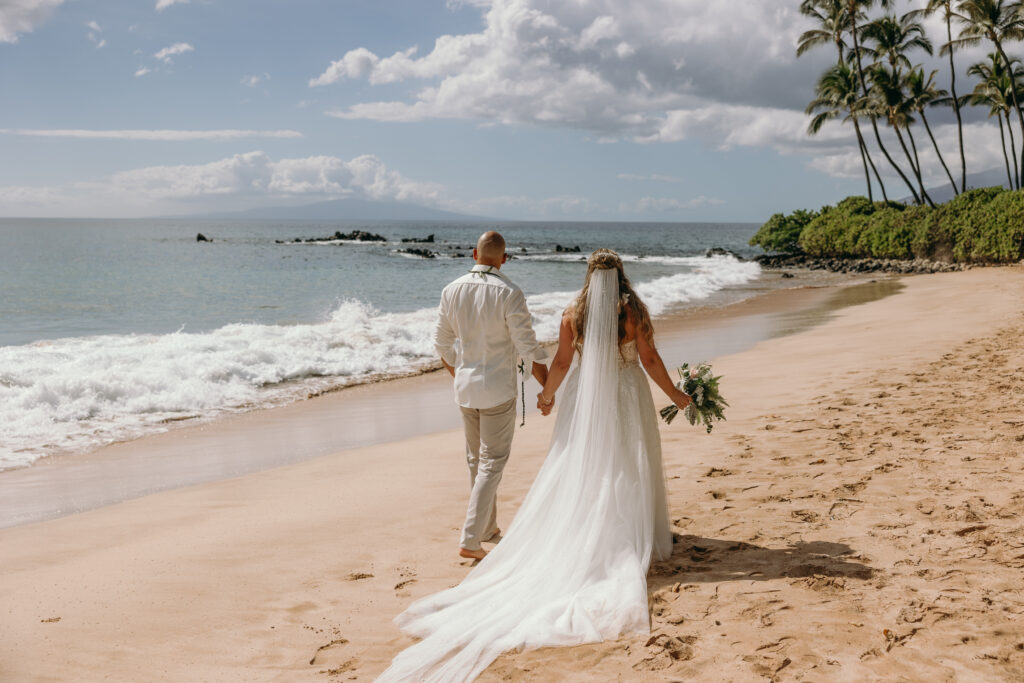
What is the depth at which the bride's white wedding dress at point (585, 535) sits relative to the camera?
12.3 ft

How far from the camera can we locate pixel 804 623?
3.64m

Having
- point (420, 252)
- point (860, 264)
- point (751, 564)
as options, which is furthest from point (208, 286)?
point (751, 564)

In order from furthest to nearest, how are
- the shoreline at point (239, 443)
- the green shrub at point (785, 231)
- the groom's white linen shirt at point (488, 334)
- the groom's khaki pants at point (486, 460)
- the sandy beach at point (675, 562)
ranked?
the green shrub at point (785, 231), the shoreline at point (239, 443), the groom's khaki pants at point (486, 460), the groom's white linen shirt at point (488, 334), the sandy beach at point (675, 562)

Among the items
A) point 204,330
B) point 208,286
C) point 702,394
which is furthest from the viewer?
point 208,286

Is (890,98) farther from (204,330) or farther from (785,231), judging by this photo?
(204,330)

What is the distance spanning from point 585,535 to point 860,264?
36.8 meters

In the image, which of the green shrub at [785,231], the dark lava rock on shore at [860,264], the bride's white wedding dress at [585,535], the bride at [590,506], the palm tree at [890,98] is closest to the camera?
the bride's white wedding dress at [585,535]

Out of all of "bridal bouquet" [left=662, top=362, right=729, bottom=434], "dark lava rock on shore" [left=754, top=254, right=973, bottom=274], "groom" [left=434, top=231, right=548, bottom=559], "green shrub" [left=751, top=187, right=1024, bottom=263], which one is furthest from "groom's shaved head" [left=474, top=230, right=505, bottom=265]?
"dark lava rock on shore" [left=754, top=254, right=973, bottom=274]

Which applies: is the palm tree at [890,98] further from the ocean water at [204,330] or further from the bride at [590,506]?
the bride at [590,506]

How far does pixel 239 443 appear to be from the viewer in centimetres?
915

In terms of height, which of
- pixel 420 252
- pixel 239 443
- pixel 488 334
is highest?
pixel 420 252

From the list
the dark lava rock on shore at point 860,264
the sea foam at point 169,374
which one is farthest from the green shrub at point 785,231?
the sea foam at point 169,374

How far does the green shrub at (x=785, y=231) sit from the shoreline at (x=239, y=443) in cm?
4160

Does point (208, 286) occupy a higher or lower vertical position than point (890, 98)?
lower
